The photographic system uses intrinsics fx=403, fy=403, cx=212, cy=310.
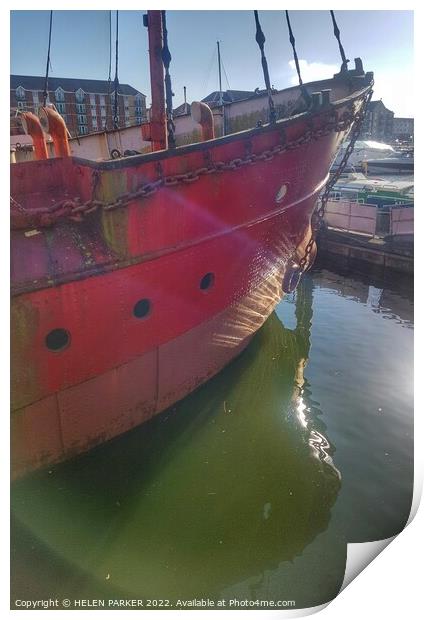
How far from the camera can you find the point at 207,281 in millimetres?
4703

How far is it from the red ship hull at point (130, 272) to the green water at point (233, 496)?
510 mm

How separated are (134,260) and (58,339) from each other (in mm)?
1014

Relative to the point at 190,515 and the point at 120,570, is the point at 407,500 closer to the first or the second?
the point at 190,515

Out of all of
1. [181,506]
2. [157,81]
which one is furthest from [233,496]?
[157,81]

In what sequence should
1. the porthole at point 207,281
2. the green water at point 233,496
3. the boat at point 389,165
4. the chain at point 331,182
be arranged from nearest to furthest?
1. the green water at point 233,496
2. the porthole at point 207,281
3. the chain at point 331,182
4. the boat at point 389,165

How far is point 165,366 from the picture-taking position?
181 inches

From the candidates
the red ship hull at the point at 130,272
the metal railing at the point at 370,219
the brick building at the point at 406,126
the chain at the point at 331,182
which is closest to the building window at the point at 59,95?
the metal railing at the point at 370,219

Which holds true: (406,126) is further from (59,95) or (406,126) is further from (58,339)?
(59,95)

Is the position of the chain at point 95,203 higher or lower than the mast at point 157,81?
lower

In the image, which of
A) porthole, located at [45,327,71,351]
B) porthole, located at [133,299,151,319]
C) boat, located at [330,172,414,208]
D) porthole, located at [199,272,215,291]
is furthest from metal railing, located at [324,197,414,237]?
porthole, located at [45,327,71,351]

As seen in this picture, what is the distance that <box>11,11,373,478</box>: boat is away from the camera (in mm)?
3549

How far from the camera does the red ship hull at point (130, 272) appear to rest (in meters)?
3.54

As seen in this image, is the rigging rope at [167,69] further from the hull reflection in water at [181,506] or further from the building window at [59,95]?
the building window at [59,95]

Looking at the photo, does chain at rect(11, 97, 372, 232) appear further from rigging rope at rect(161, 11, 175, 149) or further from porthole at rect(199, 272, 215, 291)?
porthole at rect(199, 272, 215, 291)
